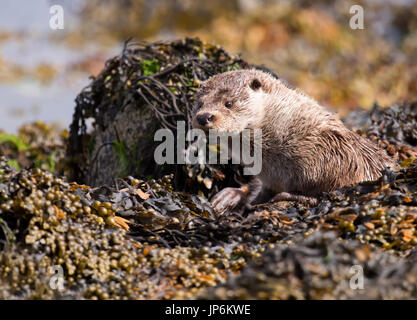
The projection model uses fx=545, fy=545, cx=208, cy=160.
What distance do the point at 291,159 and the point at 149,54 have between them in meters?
1.71

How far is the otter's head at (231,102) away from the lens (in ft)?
9.39

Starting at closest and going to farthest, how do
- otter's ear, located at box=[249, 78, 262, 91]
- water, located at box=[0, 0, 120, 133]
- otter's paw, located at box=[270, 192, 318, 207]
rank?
otter's paw, located at box=[270, 192, 318, 207] < otter's ear, located at box=[249, 78, 262, 91] < water, located at box=[0, 0, 120, 133]

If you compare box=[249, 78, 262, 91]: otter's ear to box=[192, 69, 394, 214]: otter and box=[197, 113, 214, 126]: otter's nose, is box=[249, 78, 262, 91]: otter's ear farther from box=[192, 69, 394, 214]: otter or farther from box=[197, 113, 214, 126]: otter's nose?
box=[197, 113, 214, 126]: otter's nose

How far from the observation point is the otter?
3.01m

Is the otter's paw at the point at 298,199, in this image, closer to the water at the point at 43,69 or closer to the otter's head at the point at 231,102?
the otter's head at the point at 231,102

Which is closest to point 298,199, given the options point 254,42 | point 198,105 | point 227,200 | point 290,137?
point 290,137

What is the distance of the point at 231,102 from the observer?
9.80 feet

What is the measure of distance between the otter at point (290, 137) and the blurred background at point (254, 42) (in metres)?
6.48

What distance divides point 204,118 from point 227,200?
648 millimetres

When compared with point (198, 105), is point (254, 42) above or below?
above

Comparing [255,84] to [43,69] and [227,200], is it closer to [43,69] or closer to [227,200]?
[227,200]

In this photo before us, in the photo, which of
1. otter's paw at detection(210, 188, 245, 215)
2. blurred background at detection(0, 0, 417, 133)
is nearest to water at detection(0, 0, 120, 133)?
blurred background at detection(0, 0, 417, 133)

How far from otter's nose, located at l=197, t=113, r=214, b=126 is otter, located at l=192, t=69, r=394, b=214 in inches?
2.5

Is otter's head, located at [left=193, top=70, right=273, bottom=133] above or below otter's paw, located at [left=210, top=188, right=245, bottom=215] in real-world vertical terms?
above
